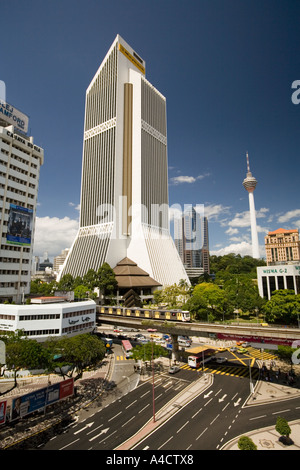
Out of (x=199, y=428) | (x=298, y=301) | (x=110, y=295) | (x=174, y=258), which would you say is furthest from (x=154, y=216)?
(x=199, y=428)

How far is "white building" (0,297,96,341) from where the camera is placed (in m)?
49.2

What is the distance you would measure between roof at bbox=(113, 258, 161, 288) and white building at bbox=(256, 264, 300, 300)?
36.6m

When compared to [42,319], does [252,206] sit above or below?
above

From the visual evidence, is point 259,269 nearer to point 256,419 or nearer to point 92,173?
point 256,419

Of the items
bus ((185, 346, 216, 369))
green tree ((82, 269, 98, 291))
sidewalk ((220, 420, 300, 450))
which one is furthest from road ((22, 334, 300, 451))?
green tree ((82, 269, 98, 291))

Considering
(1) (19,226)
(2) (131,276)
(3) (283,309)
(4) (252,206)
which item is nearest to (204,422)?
(3) (283,309)

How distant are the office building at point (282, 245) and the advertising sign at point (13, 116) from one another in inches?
5653

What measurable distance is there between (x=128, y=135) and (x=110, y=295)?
7289 centimetres

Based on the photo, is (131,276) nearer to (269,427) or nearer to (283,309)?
(283,309)

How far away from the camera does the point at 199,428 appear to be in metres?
28.7

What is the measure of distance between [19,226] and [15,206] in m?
5.56

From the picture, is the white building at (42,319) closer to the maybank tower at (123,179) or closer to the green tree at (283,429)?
the green tree at (283,429)

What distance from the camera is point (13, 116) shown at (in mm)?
78312

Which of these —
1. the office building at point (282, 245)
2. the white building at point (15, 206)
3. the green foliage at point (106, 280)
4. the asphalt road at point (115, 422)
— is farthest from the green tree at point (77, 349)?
the office building at point (282, 245)
